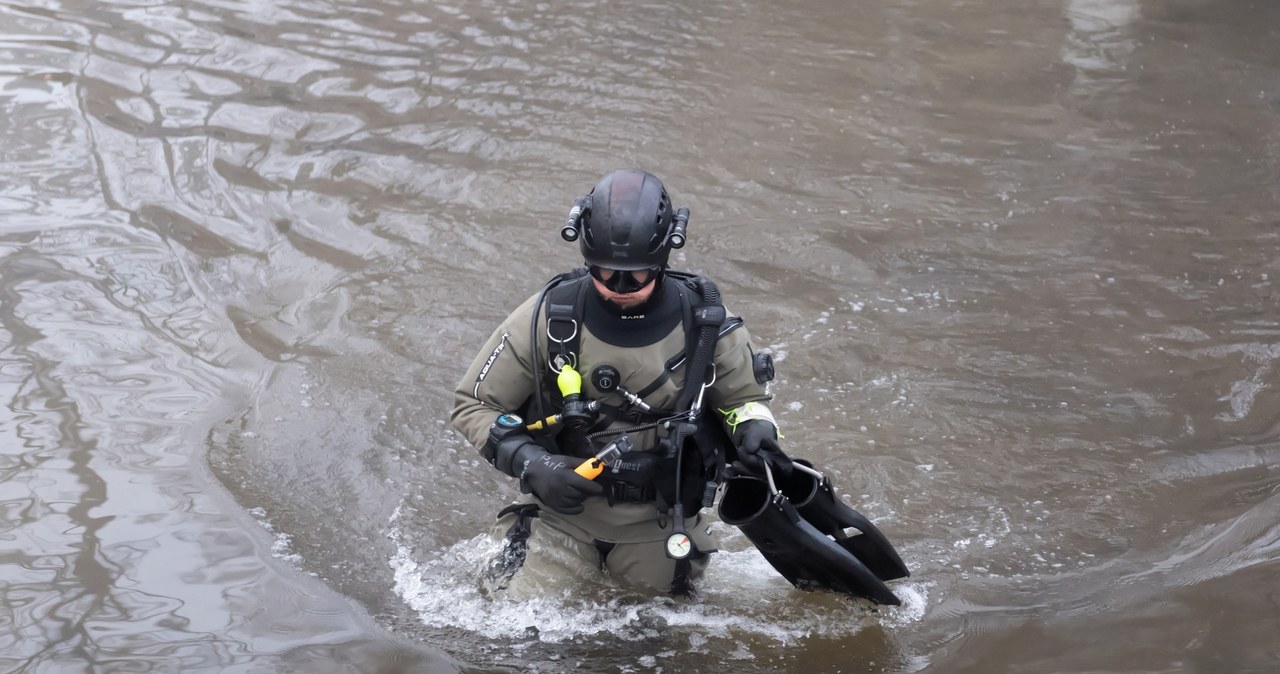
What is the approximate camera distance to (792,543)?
461 cm

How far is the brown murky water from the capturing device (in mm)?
5105

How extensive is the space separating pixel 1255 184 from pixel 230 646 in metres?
8.29

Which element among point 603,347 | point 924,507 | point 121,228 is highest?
point 603,347

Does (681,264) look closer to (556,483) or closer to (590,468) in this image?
(590,468)

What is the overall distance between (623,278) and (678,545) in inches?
38.3

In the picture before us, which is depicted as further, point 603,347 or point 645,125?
point 645,125

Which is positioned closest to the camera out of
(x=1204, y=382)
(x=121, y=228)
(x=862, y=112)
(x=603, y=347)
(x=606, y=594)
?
(x=603, y=347)

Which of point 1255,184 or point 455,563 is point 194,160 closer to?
point 455,563

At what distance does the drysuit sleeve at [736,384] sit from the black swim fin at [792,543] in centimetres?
26

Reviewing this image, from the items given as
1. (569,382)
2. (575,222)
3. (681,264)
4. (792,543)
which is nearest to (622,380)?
(569,382)

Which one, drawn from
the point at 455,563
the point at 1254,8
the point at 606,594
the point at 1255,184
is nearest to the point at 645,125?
the point at 1255,184

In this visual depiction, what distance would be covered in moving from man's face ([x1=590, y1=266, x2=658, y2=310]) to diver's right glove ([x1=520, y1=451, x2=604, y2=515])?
0.62 m

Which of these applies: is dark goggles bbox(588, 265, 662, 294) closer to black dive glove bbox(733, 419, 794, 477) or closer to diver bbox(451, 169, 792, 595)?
diver bbox(451, 169, 792, 595)

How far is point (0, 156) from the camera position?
994 cm
